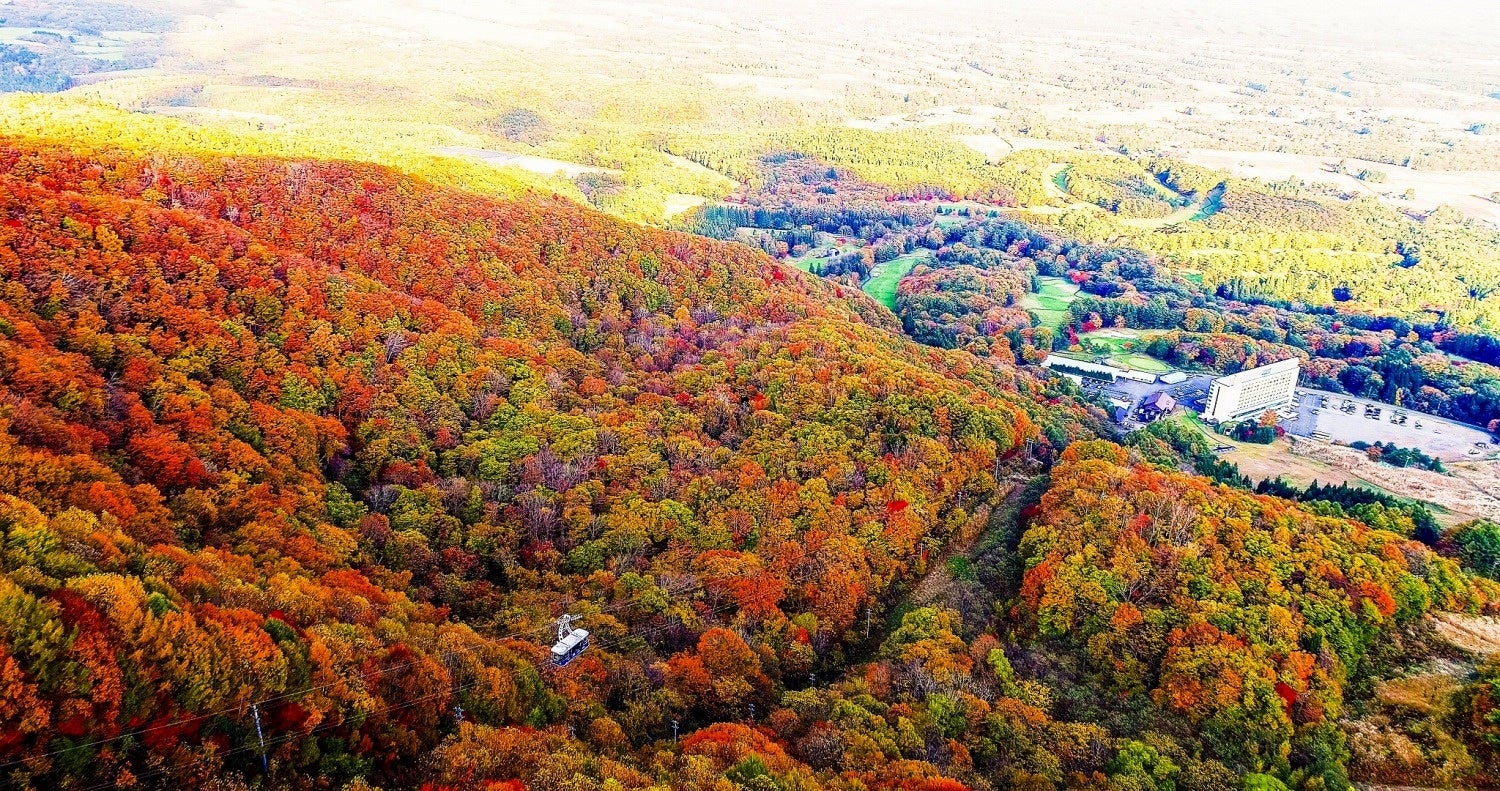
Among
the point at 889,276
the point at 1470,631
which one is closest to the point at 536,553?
the point at 1470,631

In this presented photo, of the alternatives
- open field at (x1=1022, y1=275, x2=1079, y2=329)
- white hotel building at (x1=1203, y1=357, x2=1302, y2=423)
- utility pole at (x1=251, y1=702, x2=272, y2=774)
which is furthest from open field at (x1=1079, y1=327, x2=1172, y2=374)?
utility pole at (x1=251, y1=702, x2=272, y2=774)

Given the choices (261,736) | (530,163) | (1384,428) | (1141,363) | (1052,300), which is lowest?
(1052,300)

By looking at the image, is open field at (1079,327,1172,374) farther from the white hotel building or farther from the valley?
the valley

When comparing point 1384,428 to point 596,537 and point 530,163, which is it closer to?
point 596,537

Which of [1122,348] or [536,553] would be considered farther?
[1122,348]

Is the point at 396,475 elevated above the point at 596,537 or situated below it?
above

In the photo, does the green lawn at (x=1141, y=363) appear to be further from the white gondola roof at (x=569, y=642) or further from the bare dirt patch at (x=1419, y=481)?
the white gondola roof at (x=569, y=642)

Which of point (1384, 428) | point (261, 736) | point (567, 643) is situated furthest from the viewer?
point (1384, 428)

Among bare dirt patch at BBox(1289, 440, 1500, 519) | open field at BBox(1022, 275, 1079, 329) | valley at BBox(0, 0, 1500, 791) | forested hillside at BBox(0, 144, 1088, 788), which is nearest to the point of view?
forested hillside at BBox(0, 144, 1088, 788)
